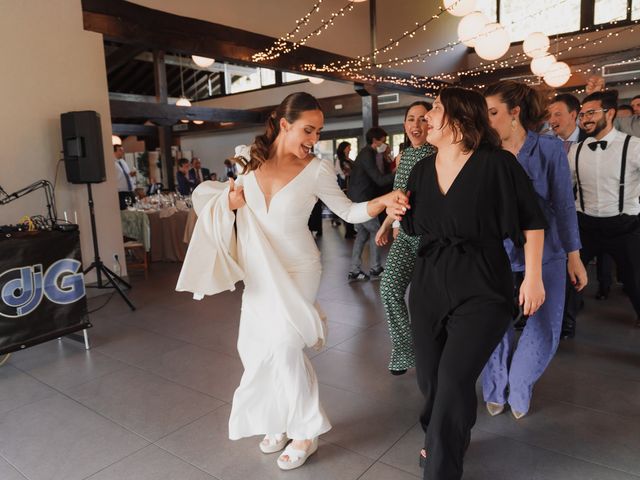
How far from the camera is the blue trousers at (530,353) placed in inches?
94.6

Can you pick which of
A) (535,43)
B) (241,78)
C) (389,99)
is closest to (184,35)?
(535,43)

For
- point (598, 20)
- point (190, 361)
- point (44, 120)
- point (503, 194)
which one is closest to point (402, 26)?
point (598, 20)

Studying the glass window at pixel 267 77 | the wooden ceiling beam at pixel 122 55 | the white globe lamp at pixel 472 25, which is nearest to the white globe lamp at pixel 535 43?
the white globe lamp at pixel 472 25

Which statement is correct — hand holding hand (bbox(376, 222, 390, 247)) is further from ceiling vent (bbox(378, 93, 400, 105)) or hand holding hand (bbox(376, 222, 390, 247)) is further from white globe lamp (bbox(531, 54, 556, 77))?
ceiling vent (bbox(378, 93, 400, 105))

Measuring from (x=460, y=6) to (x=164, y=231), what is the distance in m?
4.96

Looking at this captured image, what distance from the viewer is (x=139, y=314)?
4.66 meters

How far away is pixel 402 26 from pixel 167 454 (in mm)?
10284

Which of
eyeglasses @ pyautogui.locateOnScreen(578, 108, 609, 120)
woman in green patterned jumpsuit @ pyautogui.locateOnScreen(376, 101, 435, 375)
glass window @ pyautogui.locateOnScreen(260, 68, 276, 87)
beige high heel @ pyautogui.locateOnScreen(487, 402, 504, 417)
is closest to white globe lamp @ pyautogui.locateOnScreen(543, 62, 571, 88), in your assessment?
eyeglasses @ pyautogui.locateOnScreen(578, 108, 609, 120)

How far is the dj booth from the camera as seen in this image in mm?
3371

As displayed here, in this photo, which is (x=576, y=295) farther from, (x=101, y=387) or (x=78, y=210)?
(x=78, y=210)

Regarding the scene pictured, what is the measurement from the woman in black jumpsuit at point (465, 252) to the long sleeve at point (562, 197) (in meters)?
0.66

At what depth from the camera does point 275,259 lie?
2018 millimetres

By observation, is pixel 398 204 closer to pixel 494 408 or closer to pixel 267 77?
pixel 494 408

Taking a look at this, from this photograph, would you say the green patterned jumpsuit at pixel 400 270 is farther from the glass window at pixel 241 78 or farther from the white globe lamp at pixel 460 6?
the glass window at pixel 241 78
